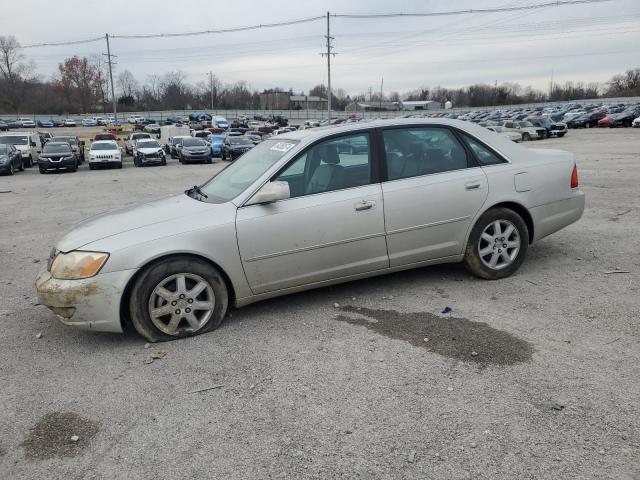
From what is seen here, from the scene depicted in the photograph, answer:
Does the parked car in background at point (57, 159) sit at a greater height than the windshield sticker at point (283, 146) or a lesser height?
greater

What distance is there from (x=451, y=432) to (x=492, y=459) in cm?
27

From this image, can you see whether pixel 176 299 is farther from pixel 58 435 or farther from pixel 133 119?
pixel 133 119

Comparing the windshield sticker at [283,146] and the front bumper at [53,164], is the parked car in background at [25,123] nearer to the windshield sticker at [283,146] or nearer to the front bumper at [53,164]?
the front bumper at [53,164]

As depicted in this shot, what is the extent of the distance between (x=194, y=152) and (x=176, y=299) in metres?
24.9

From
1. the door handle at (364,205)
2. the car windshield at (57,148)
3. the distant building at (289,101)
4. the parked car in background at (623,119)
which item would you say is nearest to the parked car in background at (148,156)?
the car windshield at (57,148)

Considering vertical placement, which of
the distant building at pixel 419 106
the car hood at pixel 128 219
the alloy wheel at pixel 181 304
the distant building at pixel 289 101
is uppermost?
the distant building at pixel 289 101

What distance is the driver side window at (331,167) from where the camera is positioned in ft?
14.5

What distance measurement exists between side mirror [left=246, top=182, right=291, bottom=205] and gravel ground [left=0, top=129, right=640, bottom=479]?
1.06 meters

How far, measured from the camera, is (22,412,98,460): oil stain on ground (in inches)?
108

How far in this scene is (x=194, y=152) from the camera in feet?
90.7

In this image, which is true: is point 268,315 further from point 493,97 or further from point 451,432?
point 493,97

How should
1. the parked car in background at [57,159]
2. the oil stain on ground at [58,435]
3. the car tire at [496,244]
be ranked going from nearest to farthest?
the oil stain on ground at [58,435], the car tire at [496,244], the parked car in background at [57,159]

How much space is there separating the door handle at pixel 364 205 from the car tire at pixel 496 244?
45.1 inches

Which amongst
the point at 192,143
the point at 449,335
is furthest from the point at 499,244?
the point at 192,143
